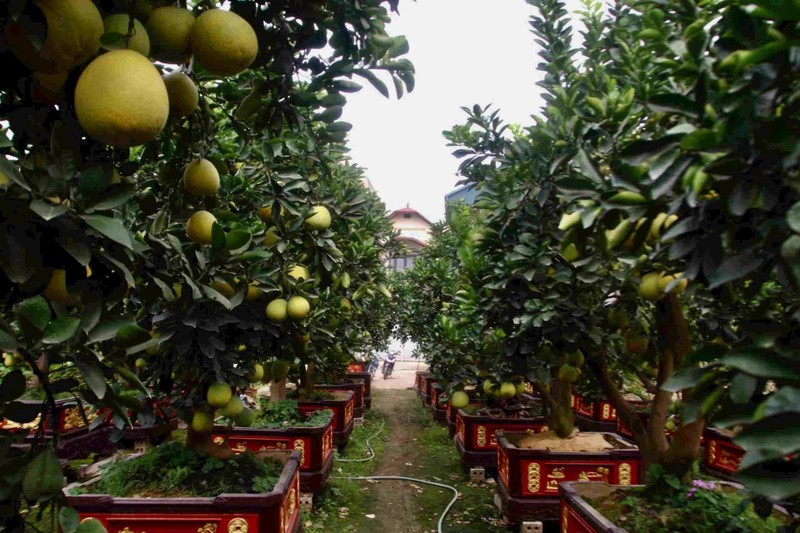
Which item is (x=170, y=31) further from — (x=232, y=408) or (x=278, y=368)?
(x=278, y=368)

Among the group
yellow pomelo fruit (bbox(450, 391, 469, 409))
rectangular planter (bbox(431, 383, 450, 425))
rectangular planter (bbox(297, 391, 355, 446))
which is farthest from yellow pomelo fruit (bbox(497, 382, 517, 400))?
rectangular planter (bbox(431, 383, 450, 425))

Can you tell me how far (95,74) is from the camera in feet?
2.79

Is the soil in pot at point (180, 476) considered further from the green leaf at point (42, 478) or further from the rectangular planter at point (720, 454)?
the rectangular planter at point (720, 454)

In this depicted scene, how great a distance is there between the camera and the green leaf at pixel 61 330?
867mm

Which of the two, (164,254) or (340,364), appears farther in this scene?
(340,364)

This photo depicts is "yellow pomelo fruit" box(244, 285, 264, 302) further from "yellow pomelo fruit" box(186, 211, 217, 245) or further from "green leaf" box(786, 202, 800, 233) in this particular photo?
"green leaf" box(786, 202, 800, 233)

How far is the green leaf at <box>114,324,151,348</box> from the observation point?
0.99m

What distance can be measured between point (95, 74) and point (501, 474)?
4.78 m

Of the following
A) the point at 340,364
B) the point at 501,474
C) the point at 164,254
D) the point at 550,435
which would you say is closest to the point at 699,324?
the point at 550,435

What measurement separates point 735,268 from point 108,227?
1.11 meters

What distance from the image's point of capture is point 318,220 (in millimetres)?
2561

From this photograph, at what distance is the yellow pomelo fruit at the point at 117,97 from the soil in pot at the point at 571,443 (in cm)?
427

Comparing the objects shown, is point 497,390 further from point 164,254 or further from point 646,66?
point 164,254

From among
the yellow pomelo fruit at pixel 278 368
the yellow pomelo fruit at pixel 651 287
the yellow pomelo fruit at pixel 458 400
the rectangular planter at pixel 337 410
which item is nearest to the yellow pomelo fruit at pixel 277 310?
the yellow pomelo fruit at pixel 278 368
